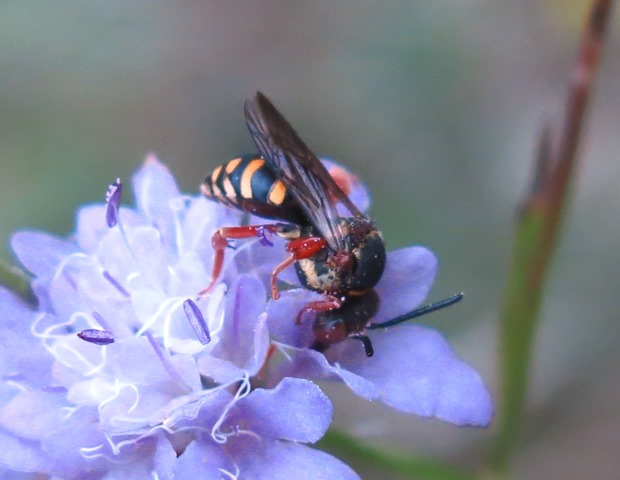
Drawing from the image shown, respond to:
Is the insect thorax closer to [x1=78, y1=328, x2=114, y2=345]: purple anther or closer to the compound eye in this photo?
the compound eye

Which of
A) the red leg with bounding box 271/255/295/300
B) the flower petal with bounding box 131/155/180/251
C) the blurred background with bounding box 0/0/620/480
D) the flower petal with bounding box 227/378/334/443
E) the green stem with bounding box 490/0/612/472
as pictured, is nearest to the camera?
the flower petal with bounding box 227/378/334/443

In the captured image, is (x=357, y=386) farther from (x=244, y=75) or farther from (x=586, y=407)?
(x=244, y=75)

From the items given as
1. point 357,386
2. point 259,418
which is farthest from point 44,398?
point 357,386

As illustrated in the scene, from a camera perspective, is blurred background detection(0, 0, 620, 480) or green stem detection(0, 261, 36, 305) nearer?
green stem detection(0, 261, 36, 305)

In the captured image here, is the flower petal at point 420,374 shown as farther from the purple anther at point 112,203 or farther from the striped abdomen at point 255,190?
the purple anther at point 112,203

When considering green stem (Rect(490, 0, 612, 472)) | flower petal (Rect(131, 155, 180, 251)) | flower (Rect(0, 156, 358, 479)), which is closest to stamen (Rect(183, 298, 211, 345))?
flower (Rect(0, 156, 358, 479))

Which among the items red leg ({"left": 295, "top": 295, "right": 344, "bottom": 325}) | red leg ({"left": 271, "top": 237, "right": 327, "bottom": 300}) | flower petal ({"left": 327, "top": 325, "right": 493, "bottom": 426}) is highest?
red leg ({"left": 271, "top": 237, "right": 327, "bottom": 300})
